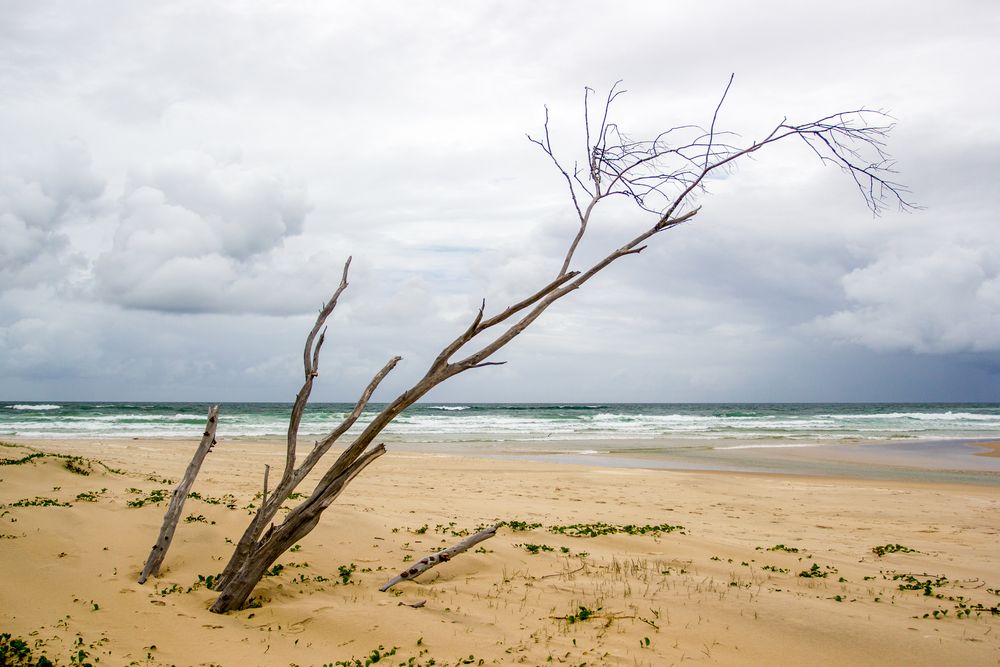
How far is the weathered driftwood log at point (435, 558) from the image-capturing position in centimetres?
621

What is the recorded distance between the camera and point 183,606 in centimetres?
550

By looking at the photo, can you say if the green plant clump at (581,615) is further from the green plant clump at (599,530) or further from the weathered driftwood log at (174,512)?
the weathered driftwood log at (174,512)

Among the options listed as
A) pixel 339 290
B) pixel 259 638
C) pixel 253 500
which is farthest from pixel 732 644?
pixel 253 500

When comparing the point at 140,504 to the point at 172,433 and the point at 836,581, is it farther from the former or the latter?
the point at 172,433

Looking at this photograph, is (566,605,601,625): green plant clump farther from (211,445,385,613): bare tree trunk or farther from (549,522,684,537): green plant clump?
(549,522,684,537): green plant clump

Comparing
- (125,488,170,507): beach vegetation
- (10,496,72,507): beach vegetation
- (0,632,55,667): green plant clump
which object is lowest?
(0,632,55,667): green plant clump

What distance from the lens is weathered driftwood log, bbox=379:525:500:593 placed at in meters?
6.21

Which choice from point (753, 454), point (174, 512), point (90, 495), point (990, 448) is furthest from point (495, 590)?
point (990, 448)

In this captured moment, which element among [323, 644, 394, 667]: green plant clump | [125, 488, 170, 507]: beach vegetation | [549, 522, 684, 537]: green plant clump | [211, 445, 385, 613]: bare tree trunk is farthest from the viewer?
[549, 522, 684, 537]: green plant clump

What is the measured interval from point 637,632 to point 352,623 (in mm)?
A: 2298

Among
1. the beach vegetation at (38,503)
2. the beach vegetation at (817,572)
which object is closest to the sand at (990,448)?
the beach vegetation at (817,572)

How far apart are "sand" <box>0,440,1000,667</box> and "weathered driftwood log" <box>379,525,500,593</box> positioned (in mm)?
109

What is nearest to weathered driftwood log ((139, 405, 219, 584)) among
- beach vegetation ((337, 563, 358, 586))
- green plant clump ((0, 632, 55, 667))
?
green plant clump ((0, 632, 55, 667))

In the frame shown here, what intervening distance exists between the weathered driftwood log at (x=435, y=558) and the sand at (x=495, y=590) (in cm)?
11
